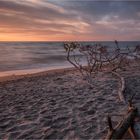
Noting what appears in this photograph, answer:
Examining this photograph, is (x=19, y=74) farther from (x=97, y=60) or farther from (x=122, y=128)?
(x=122, y=128)

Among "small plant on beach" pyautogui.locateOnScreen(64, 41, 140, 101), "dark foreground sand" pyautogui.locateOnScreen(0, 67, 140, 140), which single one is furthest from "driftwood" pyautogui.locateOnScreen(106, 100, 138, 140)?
"small plant on beach" pyautogui.locateOnScreen(64, 41, 140, 101)

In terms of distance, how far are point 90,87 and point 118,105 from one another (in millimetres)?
2408

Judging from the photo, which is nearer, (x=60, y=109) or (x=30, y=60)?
(x=60, y=109)

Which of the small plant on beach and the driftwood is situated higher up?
the small plant on beach

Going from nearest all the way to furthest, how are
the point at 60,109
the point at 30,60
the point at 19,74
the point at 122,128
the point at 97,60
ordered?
the point at 122,128 → the point at 60,109 → the point at 97,60 → the point at 19,74 → the point at 30,60

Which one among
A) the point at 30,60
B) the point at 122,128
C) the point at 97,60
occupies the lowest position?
the point at 30,60

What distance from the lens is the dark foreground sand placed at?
477cm

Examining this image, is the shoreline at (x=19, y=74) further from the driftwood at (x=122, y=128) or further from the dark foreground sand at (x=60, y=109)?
the driftwood at (x=122, y=128)

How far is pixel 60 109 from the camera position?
6.09 metres

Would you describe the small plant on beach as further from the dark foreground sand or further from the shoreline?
the shoreline

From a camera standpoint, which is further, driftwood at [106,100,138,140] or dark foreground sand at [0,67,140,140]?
dark foreground sand at [0,67,140,140]

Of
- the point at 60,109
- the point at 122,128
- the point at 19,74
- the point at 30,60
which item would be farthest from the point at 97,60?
the point at 30,60

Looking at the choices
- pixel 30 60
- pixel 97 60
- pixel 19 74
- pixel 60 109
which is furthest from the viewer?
pixel 30 60

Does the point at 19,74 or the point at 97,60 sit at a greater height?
the point at 97,60
